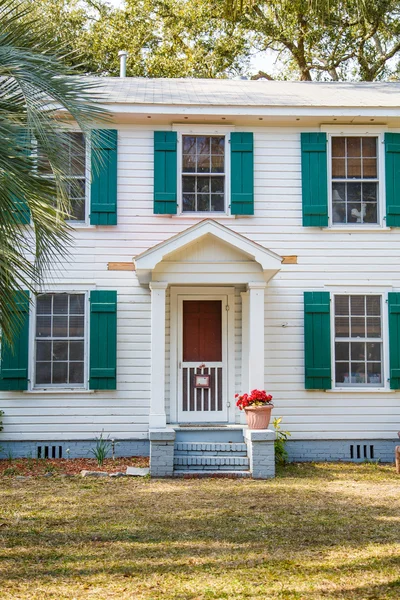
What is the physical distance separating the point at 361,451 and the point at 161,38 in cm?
1570

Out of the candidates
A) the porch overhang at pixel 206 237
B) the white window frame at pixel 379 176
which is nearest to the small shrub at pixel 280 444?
the porch overhang at pixel 206 237

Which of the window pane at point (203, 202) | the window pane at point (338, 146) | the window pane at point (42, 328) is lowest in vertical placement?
the window pane at point (42, 328)

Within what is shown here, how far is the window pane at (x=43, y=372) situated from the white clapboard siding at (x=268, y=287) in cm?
24

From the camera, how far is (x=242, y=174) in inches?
445

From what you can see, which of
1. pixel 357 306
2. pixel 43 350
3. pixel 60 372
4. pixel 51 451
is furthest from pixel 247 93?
pixel 51 451

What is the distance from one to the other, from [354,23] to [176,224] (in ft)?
40.0

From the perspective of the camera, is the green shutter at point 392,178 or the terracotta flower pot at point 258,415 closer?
the terracotta flower pot at point 258,415

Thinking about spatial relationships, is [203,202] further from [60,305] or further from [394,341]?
[394,341]

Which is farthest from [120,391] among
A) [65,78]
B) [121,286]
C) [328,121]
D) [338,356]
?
[65,78]

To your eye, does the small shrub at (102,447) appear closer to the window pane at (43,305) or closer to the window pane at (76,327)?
the window pane at (76,327)

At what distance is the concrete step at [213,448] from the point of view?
10180mm

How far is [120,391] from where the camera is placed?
11102 millimetres

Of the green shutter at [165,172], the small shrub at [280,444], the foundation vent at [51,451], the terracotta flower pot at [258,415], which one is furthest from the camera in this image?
the green shutter at [165,172]

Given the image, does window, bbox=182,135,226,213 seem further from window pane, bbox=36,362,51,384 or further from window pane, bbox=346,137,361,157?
window pane, bbox=36,362,51,384
